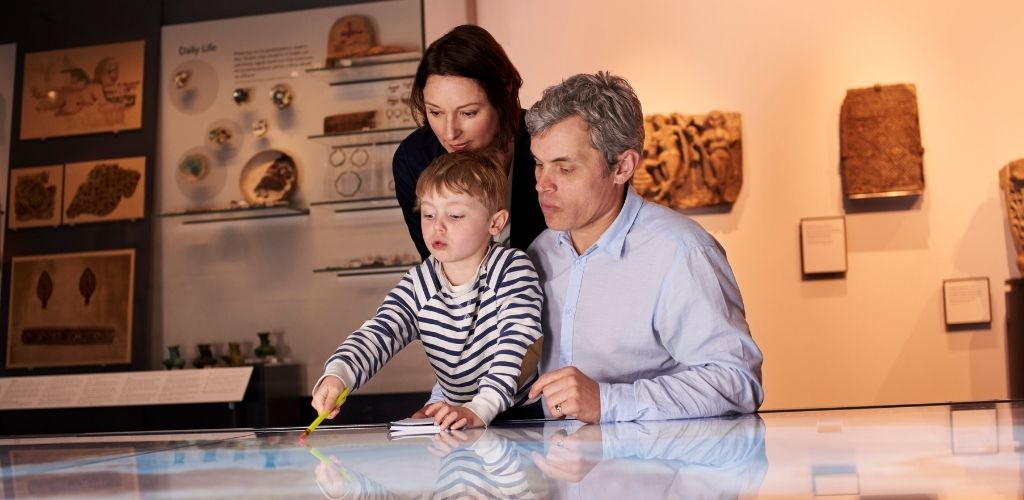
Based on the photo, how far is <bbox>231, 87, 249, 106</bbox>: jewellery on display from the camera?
19.6 feet

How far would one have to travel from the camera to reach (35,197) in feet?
20.5

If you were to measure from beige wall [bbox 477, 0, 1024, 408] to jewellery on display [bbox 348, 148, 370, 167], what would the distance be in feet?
4.84

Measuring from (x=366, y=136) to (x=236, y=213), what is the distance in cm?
85

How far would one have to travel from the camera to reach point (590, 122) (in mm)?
2369

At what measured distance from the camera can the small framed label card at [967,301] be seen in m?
5.34

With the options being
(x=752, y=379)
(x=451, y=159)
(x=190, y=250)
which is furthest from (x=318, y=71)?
(x=752, y=379)

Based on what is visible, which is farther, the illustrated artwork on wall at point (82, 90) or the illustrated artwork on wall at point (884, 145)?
the illustrated artwork on wall at point (82, 90)

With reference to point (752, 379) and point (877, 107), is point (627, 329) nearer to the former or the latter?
point (752, 379)

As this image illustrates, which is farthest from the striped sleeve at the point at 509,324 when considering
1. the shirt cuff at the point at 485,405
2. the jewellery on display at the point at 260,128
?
the jewellery on display at the point at 260,128

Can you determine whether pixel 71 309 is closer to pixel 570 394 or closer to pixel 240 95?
pixel 240 95

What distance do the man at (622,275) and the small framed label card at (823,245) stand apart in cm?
326

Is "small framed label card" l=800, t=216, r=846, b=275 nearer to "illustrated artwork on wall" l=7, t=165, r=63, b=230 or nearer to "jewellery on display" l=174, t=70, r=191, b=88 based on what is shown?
"jewellery on display" l=174, t=70, r=191, b=88

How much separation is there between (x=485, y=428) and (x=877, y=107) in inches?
163

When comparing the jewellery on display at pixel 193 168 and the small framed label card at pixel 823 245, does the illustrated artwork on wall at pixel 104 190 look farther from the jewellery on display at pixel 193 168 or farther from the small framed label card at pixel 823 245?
the small framed label card at pixel 823 245
